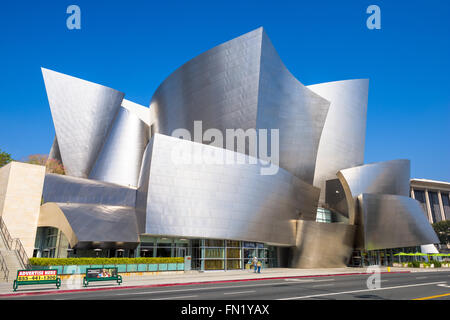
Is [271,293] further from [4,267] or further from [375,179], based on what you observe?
[375,179]

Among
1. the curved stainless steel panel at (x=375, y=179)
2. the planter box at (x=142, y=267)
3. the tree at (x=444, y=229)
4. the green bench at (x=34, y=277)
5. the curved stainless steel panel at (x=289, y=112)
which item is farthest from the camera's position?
the tree at (x=444, y=229)

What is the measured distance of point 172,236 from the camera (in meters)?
28.6

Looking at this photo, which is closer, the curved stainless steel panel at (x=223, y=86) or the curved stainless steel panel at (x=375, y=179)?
the curved stainless steel panel at (x=223, y=86)

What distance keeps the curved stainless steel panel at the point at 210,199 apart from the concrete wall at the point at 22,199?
921cm

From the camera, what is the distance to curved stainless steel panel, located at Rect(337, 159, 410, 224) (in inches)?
1640

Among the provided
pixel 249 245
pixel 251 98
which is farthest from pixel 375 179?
pixel 249 245

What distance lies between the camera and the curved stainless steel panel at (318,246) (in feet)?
116

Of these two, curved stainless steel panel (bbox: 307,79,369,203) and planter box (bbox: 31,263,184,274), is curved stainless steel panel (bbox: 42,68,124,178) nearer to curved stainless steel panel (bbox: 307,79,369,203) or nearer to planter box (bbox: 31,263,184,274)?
planter box (bbox: 31,263,184,274)

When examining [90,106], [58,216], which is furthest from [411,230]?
[90,106]

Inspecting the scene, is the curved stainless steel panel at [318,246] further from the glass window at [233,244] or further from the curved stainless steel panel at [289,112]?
the glass window at [233,244]

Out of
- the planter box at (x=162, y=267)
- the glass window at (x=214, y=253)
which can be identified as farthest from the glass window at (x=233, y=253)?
the planter box at (x=162, y=267)

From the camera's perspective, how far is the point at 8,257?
21.6 meters
